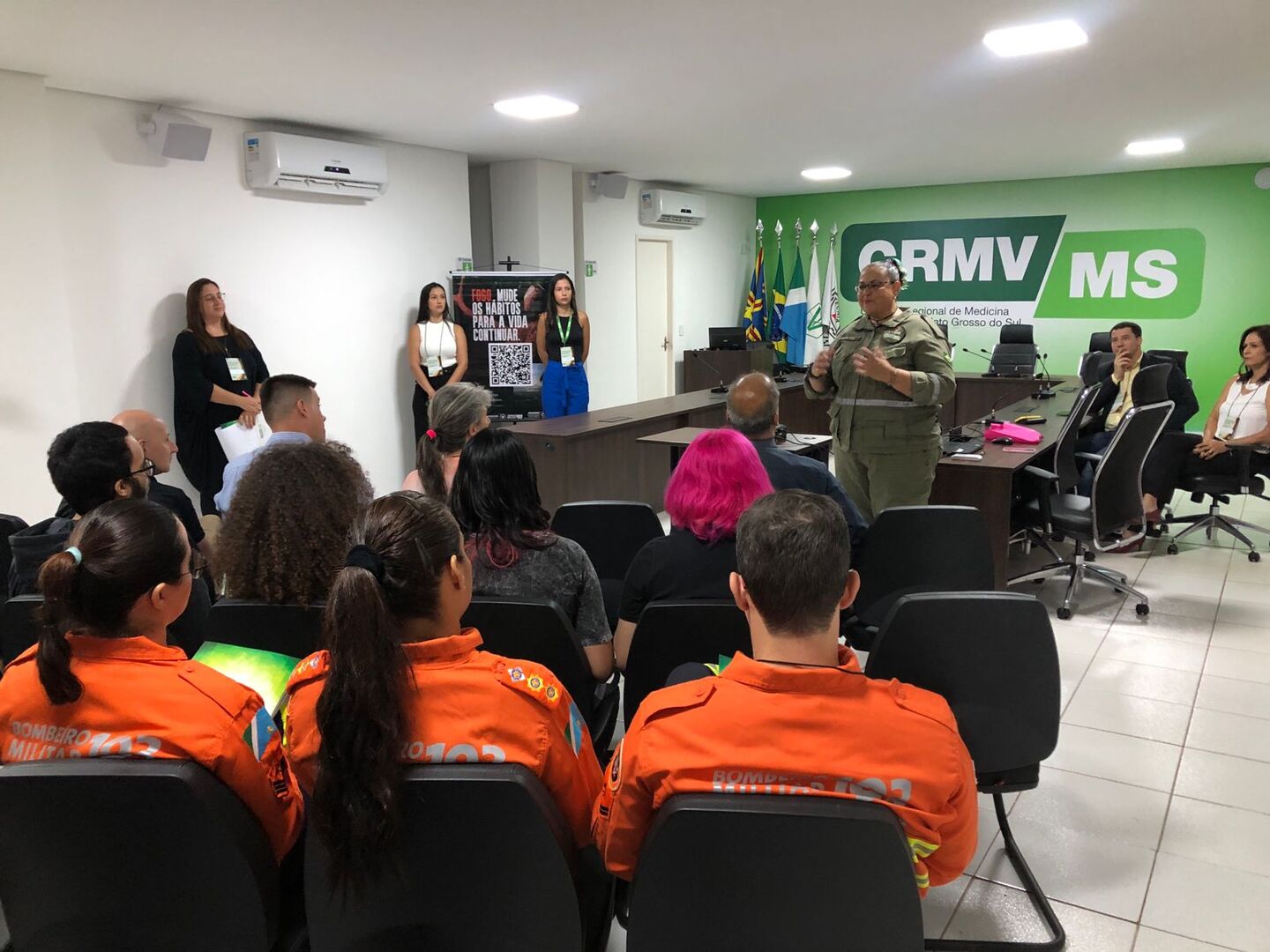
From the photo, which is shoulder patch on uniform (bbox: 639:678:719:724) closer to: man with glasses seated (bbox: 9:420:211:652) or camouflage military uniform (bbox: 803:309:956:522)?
man with glasses seated (bbox: 9:420:211:652)

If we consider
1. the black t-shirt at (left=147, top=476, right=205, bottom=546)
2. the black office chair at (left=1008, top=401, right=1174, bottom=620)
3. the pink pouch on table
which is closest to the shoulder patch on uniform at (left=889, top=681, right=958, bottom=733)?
the black t-shirt at (left=147, top=476, right=205, bottom=546)

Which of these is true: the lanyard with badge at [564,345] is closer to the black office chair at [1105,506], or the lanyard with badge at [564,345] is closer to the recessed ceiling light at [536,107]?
the recessed ceiling light at [536,107]

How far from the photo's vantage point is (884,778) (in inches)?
45.6

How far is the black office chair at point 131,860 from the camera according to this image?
1.18 metres

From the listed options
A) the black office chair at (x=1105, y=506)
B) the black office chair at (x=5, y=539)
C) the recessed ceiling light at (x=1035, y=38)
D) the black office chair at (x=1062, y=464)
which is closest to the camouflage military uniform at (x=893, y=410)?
the black office chair at (x=1105, y=506)

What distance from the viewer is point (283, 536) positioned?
189 cm

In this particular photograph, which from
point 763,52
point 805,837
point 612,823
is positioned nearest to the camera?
point 805,837

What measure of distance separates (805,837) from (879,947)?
0.22 m

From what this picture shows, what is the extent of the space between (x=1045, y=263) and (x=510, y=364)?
6.24 meters

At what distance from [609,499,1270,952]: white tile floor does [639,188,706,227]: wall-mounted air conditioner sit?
6127 millimetres

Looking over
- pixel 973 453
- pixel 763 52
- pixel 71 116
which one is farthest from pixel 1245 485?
pixel 71 116

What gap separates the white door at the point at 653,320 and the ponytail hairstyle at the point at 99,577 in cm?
804

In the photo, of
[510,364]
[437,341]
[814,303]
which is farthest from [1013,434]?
[814,303]

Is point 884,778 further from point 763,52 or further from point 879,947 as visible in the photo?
point 763,52
